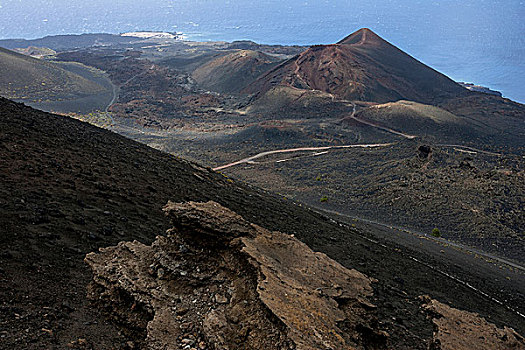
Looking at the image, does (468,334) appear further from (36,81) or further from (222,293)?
(36,81)

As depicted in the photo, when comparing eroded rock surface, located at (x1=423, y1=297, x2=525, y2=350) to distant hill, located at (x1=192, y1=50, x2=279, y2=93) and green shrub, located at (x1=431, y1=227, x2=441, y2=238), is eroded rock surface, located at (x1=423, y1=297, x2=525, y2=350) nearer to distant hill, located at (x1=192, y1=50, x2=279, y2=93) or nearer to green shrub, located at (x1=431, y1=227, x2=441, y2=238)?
green shrub, located at (x1=431, y1=227, x2=441, y2=238)

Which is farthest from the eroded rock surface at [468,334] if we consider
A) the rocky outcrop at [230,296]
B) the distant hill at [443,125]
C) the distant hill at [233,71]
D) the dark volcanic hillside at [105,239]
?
the distant hill at [233,71]

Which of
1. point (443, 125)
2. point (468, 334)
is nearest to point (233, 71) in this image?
point (443, 125)

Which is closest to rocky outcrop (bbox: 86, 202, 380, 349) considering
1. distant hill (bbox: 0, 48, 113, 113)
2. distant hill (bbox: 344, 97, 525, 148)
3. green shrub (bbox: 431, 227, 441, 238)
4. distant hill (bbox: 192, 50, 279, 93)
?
green shrub (bbox: 431, 227, 441, 238)

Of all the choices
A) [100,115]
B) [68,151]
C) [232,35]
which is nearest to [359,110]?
[100,115]

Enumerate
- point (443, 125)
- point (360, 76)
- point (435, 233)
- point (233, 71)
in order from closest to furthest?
point (435, 233)
point (443, 125)
point (360, 76)
point (233, 71)

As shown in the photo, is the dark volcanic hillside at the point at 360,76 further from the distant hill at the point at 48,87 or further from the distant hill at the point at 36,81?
the distant hill at the point at 36,81

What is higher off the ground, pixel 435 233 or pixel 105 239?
pixel 105 239
